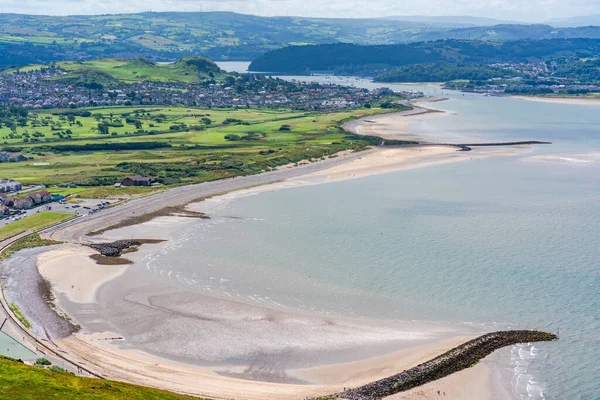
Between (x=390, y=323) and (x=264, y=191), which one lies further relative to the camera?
(x=264, y=191)

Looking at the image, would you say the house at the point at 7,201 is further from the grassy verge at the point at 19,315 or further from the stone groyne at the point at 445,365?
the stone groyne at the point at 445,365

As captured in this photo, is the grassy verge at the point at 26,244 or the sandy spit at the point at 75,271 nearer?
the sandy spit at the point at 75,271

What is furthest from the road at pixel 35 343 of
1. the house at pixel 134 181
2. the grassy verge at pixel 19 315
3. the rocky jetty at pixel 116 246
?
the house at pixel 134 181

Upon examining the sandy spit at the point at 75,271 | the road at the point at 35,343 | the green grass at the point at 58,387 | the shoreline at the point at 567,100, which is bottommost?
the sandy spit at the point at 75,271

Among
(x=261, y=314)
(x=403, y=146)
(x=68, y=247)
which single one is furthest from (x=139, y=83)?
(x=261, y=314)

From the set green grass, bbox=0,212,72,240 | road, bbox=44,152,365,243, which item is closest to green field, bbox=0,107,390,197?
road, bbox=44,152,365,243

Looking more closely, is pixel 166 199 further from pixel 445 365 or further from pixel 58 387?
pixel 58 387

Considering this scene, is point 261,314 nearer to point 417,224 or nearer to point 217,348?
point 217,348
